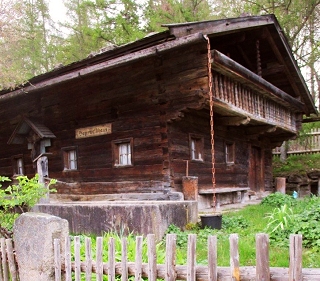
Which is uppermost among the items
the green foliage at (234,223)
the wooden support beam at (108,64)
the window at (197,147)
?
the wooden support beam at (108,64)

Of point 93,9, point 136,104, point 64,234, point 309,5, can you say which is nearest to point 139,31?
point 93,9

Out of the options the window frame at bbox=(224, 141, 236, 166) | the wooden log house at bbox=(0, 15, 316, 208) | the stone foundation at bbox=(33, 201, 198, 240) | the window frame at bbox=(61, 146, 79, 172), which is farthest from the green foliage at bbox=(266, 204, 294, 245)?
the window frame at bbox=(61, 146, 79, 172)

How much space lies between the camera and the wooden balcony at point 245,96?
9.17m

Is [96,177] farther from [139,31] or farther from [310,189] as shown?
[310,189]

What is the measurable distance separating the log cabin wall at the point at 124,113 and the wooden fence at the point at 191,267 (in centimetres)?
581

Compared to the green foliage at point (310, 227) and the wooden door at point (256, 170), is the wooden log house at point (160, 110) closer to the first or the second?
the wooden door at point (256, 170)

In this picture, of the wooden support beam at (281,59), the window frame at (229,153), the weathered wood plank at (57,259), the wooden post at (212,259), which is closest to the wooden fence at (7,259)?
the weathered wood plank at (57,259)

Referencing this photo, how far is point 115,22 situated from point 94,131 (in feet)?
24.4

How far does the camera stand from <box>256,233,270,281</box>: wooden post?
2752mm

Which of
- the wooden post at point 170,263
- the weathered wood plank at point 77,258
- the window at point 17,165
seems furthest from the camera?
the window at point 17,165

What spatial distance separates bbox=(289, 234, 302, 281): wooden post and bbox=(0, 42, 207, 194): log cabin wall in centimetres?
646

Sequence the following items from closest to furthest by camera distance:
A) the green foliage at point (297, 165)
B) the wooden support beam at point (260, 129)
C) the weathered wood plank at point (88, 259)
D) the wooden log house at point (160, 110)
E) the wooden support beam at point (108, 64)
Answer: the weathered wood plank at point (88, 259)
the wooden support beam at point (108, 64)
the wooden log house at point (160, 110)
the wooden support beam at point (260, 129)
the green foliage at point (297, 165)

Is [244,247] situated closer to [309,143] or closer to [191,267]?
[191,267]

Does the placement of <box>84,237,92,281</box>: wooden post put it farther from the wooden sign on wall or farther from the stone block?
the wooden sign on wall
